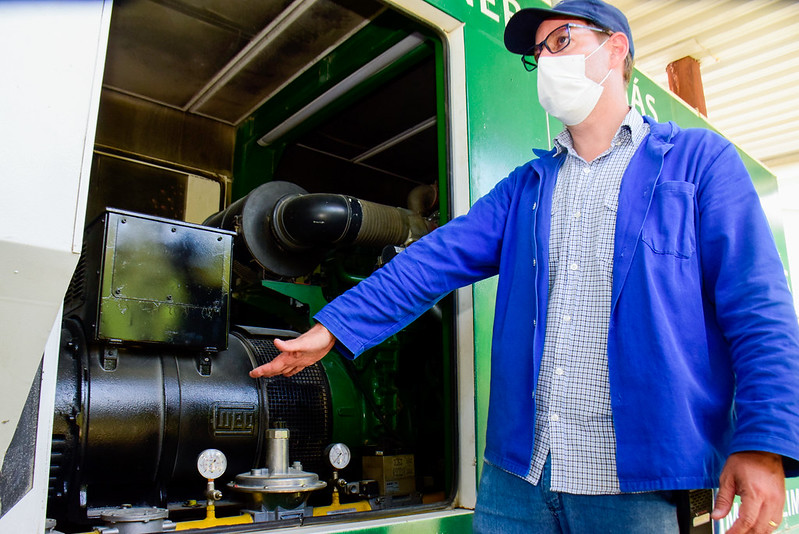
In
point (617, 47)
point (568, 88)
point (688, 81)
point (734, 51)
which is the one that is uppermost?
point (734, 51)

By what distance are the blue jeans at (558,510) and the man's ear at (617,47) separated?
1125 mm

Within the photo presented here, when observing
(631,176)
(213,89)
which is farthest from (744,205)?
(213,89)

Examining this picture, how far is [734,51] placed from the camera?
5.09 meters

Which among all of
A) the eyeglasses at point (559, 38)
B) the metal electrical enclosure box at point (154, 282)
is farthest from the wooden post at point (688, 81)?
the metal electrical enclosure box at point (154, 282)

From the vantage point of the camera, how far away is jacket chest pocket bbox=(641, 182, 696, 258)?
1450 millimetres

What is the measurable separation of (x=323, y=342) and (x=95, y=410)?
761 mm

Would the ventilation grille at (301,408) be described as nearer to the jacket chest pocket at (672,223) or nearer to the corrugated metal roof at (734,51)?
the jacket chest pocket at (672,223)

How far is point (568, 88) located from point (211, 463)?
5.04 ft

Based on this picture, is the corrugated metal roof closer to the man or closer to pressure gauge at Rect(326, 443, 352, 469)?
the man

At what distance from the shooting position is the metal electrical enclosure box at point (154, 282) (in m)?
1.91

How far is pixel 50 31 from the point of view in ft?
3.17

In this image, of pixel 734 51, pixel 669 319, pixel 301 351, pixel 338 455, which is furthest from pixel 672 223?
pixel 734 51

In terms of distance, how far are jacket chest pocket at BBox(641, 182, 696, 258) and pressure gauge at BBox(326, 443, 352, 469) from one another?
1.37 m

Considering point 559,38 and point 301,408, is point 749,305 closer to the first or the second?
point 559,38
